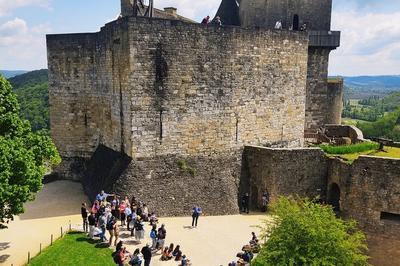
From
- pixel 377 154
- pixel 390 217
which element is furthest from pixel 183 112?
pixel 390 217

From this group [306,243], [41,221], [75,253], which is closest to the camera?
[75,253]

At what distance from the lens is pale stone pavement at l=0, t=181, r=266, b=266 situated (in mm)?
15125

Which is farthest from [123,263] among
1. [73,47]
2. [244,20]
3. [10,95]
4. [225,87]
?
[244,20]

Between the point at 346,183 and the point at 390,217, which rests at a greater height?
the point at 346,183

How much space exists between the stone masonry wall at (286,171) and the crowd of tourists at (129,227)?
4.85 metres

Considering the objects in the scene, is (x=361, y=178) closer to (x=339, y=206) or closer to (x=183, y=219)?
(x=339, y=206)

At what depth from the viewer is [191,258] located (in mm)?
14914

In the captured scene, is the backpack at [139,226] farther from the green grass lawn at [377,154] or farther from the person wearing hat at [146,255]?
the green grass lawn at [377,154]

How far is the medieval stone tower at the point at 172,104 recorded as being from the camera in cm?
1825

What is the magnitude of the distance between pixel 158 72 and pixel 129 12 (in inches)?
362

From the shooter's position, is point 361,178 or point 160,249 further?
point 361,178

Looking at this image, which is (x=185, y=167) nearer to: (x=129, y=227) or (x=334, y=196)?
(x=129, y=227)

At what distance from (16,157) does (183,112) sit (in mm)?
8031

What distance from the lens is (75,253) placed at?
14.5 metres
